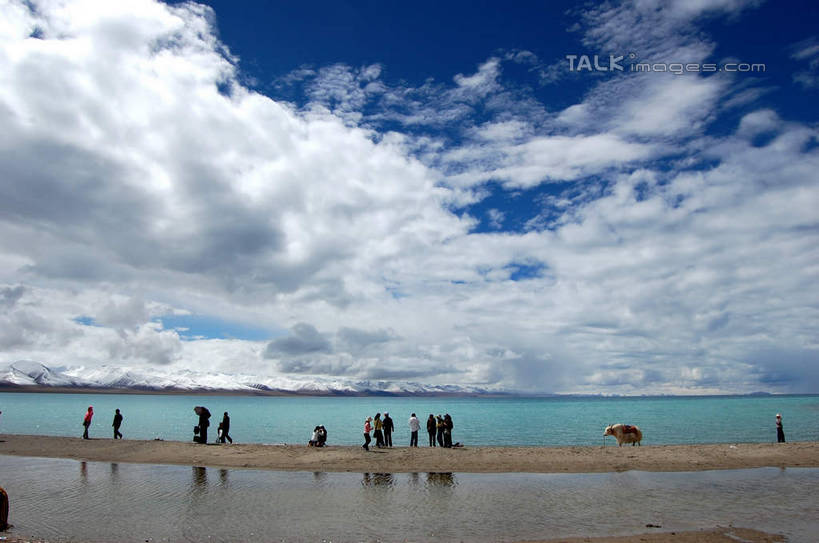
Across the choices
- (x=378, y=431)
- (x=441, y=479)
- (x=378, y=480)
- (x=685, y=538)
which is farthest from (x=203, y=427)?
(x=685, y=538)

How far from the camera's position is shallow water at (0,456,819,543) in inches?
598

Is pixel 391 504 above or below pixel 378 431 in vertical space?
below

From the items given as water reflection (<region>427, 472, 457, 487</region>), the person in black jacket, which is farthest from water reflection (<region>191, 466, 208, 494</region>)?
water reflection (<region>427, 472, 457, 487</region>)

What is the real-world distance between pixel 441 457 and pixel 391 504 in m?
12.2

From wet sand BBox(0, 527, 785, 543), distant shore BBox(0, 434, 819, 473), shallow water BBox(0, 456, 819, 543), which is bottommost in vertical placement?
distant shore BBox(0, 434, 819, 473)

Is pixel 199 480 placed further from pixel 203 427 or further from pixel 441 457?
pixel 203 427

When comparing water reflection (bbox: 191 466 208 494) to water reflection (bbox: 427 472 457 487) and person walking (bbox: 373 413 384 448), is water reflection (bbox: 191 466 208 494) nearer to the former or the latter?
water reflection (bbox: 427 472 457 487)

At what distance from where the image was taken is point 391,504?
733 inches

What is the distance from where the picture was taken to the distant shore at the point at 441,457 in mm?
27500

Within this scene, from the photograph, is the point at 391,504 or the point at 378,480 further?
the point at 378,480

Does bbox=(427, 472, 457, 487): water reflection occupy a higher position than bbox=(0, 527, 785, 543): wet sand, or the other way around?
bbox=(0, 527, 785, 543): wet sand

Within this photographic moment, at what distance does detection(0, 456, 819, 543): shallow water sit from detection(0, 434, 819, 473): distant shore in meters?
1.92

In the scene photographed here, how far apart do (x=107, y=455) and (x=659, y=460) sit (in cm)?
3330

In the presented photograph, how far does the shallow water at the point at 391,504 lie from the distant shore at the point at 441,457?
6.30 feet
